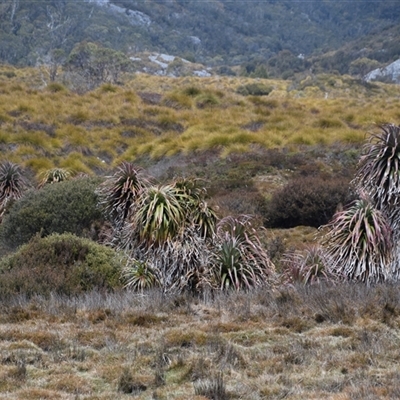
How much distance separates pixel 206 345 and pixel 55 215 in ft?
20.9

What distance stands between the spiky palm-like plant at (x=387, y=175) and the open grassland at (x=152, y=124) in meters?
10.9

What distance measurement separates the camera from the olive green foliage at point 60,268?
8211mm

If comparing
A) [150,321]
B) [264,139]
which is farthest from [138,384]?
[264,139]

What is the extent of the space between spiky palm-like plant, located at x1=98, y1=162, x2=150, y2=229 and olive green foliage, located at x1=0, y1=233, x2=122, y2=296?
95 cm

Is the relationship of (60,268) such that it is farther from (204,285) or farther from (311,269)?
(311,269)

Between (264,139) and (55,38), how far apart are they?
93.5 meters

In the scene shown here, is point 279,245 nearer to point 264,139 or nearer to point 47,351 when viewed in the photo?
point 47,351

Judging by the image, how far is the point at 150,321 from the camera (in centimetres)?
688

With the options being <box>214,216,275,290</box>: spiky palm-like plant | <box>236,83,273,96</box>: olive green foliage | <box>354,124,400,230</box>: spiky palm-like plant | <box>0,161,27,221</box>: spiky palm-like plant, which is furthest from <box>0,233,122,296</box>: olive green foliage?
<box>236,83,273,96</box>: olive green foliage

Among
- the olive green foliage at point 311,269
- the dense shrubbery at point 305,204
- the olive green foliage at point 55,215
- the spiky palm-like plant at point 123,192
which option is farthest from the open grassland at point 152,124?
the olive green foliage at point 311,269

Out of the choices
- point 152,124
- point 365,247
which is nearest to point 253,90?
point 152,124

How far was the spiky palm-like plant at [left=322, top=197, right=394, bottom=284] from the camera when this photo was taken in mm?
8234

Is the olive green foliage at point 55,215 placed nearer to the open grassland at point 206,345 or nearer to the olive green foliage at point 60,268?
the olive green foliage at point 60,268

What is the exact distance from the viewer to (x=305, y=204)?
45.0ft
